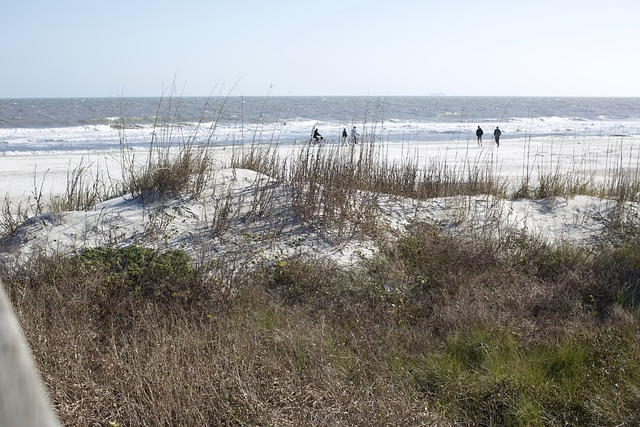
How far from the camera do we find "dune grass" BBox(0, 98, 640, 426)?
354 centimetres

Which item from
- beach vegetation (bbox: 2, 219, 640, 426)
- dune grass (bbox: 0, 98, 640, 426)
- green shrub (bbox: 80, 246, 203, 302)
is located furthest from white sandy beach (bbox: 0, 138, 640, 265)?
beach vegetation (bbox: 2, 219, 640, 426)

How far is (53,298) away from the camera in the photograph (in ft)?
15.3

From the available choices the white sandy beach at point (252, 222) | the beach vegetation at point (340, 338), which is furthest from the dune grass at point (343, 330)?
the white sandy beach at point (252, 222)

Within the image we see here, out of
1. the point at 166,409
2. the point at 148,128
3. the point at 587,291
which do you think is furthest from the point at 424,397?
the point at 148,128

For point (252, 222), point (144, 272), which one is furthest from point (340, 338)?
point (252, 222)

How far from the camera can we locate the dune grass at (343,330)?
3543mm

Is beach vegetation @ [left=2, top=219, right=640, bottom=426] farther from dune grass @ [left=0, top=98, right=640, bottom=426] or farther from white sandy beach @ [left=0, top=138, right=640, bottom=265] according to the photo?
white sandy beach @ [left=0, top=138, right=640, bottom=265]

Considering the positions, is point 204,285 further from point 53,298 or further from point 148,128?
point 148,128

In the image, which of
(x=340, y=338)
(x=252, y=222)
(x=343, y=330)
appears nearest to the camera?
(x=340, y=338)

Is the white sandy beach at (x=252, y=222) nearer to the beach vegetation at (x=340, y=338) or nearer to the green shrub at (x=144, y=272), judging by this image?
the green shrub at (x=144, y=272)

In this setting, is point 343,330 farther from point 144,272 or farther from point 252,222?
point 252,222

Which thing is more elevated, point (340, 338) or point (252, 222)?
point (252, 222)

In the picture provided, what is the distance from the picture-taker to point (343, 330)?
4758mm

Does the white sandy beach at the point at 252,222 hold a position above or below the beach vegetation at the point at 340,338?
above
